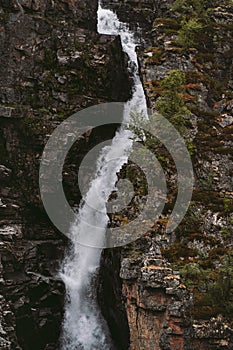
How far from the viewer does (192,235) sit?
2277 centimetres

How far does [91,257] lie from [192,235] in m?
6.16

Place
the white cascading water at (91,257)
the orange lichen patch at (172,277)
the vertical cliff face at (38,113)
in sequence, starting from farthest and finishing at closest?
the vertical cliff face at (38,113)
the white cascading water at (91,257)
the orange lichen patch at (172,277)

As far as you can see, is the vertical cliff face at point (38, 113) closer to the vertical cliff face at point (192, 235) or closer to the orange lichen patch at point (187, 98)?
the vertical cliff face at point (192, 235)

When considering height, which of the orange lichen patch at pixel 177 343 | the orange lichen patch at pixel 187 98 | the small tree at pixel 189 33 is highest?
the small tree at pixel 189 33

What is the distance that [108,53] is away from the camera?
106ft

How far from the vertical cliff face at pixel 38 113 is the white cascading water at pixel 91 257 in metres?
0.59

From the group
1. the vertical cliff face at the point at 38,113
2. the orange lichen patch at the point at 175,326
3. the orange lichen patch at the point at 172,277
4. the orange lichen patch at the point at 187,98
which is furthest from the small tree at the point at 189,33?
the orange lichen patch at the point at 175,326

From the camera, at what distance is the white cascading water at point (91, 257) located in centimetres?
2448

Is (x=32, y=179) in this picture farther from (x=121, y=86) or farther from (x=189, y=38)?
(x=189, y=38)

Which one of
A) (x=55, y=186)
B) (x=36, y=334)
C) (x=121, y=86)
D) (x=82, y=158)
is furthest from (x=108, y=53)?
(x=36, y=334)

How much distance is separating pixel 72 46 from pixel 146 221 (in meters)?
13.7

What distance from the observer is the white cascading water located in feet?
80.3

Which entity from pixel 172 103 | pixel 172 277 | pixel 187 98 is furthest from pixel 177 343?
pixel 187 98

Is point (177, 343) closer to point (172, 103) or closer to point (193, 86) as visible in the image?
point (172, 103)
